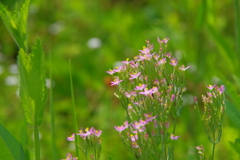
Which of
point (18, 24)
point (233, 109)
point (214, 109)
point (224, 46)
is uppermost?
point (224, 46)

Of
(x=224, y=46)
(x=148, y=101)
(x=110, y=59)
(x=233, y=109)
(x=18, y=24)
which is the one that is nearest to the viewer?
(x=148, y=101)

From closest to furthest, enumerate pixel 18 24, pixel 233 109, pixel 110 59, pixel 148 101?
1. pixel 148 101
2. pixel 18 24
3. pixel 233 109
4. pixel 110 59

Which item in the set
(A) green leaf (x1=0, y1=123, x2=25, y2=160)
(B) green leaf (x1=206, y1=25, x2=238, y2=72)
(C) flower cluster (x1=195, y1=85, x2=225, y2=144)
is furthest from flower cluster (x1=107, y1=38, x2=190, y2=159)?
(B) green leaf (x1=206, y1=25, x2=238, y2=72)

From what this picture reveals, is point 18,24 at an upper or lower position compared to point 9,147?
upper

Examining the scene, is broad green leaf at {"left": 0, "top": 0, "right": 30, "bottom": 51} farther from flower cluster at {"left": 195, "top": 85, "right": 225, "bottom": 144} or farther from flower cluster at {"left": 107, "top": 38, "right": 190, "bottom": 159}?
flower cluster at {"left": 195, "top": 85, "right": 225, "bottom": 144}

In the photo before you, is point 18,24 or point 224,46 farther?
point 224,46

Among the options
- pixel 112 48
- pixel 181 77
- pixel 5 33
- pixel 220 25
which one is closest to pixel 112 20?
pixel 112 48

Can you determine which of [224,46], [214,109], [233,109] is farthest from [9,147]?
[224,46]

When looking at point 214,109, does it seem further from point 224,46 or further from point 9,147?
point 224,46
